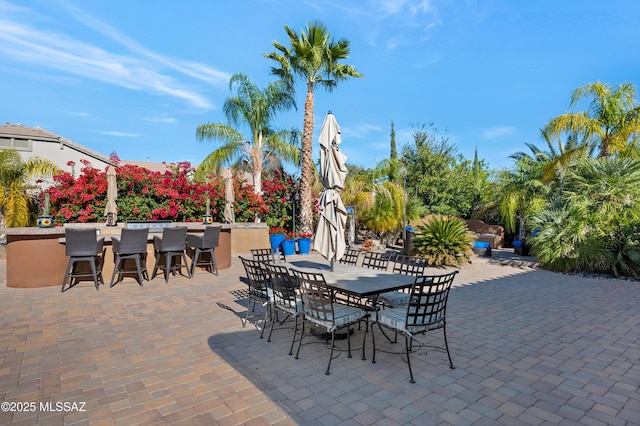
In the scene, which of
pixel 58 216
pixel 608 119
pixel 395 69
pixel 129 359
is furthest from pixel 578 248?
pixel 58 216

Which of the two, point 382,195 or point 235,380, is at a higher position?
point 382,195

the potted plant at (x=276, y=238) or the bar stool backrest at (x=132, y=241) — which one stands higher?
the bar stool backrest at (x=132, y=241)

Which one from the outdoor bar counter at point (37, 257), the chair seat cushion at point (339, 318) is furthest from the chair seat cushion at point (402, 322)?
the outdoor bar counter at point (37, 257)

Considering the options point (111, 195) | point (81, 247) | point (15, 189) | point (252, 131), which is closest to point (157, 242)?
point (81, 247)

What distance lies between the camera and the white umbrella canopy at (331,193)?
4.97 meters

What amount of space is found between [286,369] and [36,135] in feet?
71.5

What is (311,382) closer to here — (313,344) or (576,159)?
(313,344)

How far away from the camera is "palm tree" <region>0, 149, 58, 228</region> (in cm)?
1212

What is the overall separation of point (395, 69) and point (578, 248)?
29.9ft

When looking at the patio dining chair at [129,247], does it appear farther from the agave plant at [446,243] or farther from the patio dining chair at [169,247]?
the agave plant at [446,243]

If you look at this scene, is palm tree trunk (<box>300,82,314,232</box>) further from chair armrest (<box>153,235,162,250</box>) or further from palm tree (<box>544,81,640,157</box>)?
palm tree (<box>544,81,640,157</box>)

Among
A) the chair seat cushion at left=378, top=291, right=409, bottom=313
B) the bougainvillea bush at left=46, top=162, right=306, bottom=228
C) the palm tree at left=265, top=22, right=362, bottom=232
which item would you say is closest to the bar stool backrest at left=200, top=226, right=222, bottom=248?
the bougainvillea bush at left=46, top=162, right=306, bottom=228

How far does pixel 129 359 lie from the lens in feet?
12.0

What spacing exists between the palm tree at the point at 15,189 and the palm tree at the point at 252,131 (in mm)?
6367
